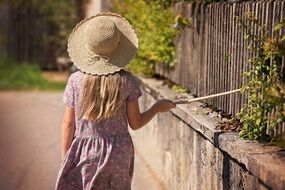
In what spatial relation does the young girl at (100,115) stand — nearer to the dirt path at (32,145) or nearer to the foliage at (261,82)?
the foliage at (261,82)

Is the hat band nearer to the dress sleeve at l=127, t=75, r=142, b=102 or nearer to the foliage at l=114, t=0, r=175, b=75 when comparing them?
the dress sleeve at l=127, t=75, r=142, b=102

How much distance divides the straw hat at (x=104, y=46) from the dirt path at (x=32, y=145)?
95.5 inches

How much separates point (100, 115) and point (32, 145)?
451 cm

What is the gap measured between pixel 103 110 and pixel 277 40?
44.5 inches

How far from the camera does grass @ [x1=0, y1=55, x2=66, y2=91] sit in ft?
45.3

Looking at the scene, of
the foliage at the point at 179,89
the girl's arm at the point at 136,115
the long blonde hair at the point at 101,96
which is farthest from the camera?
the foliage at the point at 179,89

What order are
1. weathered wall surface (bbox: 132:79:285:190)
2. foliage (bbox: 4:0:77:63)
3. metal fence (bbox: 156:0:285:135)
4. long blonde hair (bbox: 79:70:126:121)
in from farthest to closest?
foliage (bbox: 4:0:77:63), metal fence (bbox: 156:0:285:135), long blonde hair (bbox: 79:70:126:121), weathered wall surface (bbox: 132:79:285:190)

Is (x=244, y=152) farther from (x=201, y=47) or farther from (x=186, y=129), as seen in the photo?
(x=201, y=47)

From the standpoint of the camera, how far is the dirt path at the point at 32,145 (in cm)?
636

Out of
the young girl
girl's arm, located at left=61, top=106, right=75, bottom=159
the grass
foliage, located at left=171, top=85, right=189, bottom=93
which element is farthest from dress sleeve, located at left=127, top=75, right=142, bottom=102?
the grass

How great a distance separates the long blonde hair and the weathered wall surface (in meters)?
0.75

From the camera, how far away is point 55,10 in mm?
16391

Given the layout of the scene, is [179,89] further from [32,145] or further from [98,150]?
Result: [32,145]

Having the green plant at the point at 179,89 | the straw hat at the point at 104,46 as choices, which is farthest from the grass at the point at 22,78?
the straw hat at the point at 104,46
